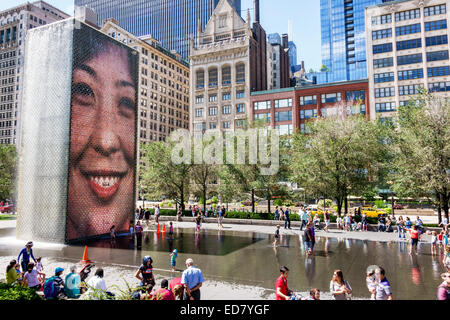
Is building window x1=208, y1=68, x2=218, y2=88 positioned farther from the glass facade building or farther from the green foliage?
the green foliage

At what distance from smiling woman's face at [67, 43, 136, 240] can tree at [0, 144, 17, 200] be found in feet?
86.1

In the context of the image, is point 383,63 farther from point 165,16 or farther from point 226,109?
point 165,16

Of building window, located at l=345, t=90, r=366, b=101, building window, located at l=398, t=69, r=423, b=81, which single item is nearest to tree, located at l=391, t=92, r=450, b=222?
building window, located at l=345, t=90, r=366, b=101

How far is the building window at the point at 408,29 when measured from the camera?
193 feet

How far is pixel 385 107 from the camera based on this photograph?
60.6m

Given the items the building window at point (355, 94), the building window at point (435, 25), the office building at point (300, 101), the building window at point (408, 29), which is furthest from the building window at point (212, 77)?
the building window at point (435, 25)

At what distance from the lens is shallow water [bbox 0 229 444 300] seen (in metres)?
10.8

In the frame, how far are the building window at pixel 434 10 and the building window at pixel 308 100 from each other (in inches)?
994

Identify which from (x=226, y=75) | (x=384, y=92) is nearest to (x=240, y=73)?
(x=226, y=75)

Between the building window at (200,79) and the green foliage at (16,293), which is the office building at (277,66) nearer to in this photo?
the building window at (200,79)

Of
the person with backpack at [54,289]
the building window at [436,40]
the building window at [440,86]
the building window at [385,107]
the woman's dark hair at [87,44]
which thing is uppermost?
the building window at [436,40]

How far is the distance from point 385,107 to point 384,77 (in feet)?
20.1

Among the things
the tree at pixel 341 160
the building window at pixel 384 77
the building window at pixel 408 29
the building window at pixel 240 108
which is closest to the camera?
the tree at pixel 341 160

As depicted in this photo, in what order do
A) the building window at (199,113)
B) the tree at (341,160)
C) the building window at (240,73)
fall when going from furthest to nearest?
the building window at (199,113) < the building window at (240,73) < the tree at (341,160)
